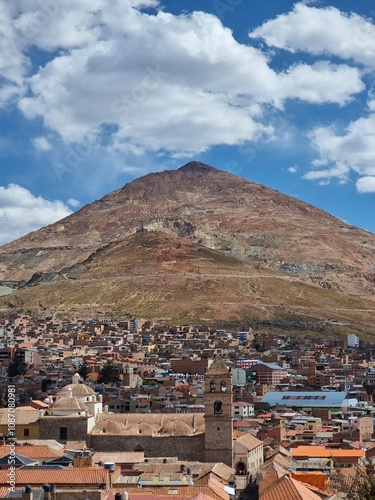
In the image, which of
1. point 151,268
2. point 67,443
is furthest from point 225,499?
point 151,268

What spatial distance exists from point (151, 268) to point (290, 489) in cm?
13861

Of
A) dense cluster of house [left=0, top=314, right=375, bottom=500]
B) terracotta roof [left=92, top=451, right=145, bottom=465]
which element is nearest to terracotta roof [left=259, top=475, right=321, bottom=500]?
dense cluster of house [left=0, top=314, right=375, bottom=500]

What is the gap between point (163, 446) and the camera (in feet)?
117

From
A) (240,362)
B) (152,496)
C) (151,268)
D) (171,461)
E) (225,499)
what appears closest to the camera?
(152,496)

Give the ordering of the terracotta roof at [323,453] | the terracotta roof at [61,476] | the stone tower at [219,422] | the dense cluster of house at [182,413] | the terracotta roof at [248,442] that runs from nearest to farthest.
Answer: the terracotta roof at [61,476]
the dense cluster of house at [182,413]
the stone tower at [219,422]
the terracotta roof at [248,442]
the terracotta roof at [323,453]

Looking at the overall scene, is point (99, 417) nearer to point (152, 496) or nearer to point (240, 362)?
point (152, 496)

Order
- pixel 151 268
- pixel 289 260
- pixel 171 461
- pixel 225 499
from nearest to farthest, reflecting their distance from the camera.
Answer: pixel 225 499
pixel 171 461
pixel 151 268
pixel 289 260

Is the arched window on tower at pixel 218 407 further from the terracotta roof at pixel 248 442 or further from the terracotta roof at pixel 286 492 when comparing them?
the terracotta roof at pixel 286 492

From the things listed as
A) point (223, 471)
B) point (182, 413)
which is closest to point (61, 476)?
point (223, 471)

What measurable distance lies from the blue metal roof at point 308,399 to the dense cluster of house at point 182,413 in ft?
0.56

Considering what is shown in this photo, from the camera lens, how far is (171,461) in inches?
1329

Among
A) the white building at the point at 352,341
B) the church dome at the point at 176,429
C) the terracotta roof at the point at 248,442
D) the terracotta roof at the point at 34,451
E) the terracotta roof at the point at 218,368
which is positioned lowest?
the terracotta roof at the point at 248,442

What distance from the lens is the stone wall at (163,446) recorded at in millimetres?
Result: 35688

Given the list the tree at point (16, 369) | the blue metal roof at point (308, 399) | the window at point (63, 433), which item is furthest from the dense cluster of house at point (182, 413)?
the tree at point (16, 369)
